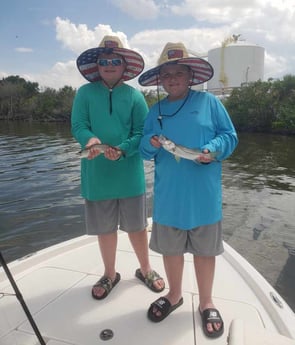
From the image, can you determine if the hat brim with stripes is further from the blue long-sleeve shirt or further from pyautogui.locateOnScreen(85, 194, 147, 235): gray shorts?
pyautogui.locateOnScreen(85, 194, 147, 235): gray shorts

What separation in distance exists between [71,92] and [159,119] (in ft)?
248

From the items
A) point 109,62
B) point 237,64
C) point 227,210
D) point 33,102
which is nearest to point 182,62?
point 109,62

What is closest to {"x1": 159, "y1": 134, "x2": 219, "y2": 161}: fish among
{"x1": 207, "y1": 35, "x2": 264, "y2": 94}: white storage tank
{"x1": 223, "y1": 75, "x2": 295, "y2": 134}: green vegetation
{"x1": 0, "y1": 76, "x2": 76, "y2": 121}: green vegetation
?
{"x1": 223, "y1": 75, "x2": 295, "y2": 134}: green vegetation

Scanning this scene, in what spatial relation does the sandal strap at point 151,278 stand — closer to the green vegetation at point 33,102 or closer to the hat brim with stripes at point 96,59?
the hat brim with stripes at point 96,59

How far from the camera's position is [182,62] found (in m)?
2.91

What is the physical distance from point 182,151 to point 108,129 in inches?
37.8

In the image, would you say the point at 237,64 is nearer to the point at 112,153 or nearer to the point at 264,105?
the point at 264,105

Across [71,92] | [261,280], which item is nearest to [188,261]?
[261,280]

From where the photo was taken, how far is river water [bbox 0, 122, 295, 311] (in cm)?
730

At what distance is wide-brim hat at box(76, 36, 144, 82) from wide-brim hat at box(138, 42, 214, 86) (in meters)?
0.24

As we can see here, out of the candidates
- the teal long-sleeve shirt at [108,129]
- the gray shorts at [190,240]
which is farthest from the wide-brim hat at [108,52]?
the gray shorts at [190,240]

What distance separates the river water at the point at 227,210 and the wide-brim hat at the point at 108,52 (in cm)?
481

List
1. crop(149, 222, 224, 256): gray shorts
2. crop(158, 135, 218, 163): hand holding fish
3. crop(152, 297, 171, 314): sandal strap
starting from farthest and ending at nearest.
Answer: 1. crop(152, 297, 171, 314): sandal strap
2. crop(149, 222, 224, 256): gray shorts
3. crop(158, 135, 218, 163): hand holding fish

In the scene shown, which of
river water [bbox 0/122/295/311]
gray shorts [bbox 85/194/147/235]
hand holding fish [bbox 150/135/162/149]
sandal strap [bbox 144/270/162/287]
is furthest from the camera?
river water [bbox 0/122/295/311]
